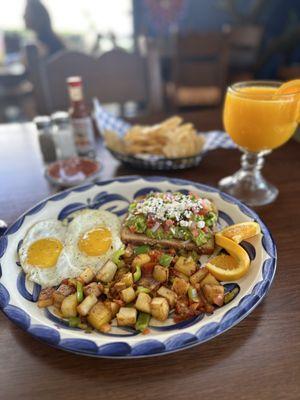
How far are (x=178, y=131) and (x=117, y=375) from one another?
4.93ft

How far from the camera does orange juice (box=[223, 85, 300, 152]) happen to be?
5.44 ft

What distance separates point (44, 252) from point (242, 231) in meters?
0.87

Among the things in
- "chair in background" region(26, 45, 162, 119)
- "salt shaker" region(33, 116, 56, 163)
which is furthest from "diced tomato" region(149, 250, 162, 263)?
"chair in background" region(26, 45, 162, 119)

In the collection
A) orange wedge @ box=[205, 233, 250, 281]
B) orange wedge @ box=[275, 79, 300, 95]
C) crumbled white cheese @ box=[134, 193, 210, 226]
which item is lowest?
orange wedge @ box=[205, 233, 250, 281]

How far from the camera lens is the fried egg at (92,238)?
1.48 meters

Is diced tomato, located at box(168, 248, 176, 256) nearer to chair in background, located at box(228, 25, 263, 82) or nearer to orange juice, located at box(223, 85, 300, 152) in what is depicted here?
orange juice, located at box(223, 85, 300, 152)

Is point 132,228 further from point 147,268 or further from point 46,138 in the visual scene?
point 46,138

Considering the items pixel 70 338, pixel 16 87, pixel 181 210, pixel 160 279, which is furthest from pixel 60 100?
pixel 16 87

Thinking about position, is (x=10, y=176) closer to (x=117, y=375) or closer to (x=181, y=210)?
(x=181, y=210)

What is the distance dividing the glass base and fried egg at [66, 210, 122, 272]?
2.27 feet

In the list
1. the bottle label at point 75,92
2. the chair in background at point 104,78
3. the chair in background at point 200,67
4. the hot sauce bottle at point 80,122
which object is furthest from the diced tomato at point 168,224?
the chair in background at point 200,67

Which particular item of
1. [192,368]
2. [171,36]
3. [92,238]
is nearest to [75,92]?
[92,238]

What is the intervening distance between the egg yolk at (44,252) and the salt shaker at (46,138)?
842 mm

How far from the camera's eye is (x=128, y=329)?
3.71ft
